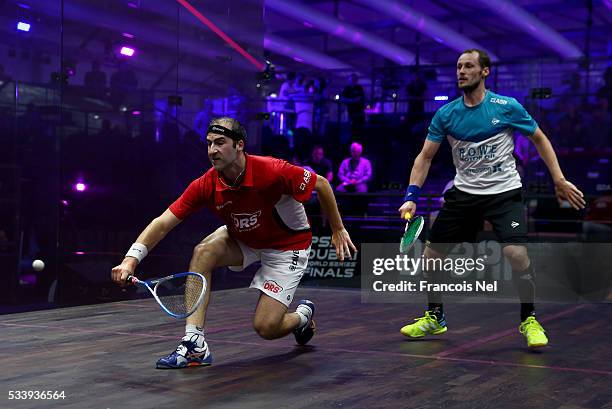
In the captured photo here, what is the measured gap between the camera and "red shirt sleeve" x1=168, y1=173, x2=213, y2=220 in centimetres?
352

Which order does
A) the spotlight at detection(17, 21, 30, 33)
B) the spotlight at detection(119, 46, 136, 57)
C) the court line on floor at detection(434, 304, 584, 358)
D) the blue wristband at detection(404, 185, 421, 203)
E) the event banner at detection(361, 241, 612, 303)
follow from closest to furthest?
the court line on floor at detection(434, 304, 584, 358)
the blue wristband at detection(404, 185, 421, 203)
the spotlight at detection(17, 21, 30, 33)
the spotlight at detection(119, 46, 136, 57)
the event banner at detection(361, 241, 612, 303)

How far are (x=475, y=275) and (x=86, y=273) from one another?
359 centimetres

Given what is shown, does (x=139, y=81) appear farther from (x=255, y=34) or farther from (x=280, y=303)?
(x=280, y=303)

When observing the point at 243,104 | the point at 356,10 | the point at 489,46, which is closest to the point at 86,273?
the point at 243,104

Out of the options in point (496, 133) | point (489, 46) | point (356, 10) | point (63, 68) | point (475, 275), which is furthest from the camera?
point (489, 46)

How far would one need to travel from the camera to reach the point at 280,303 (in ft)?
12.4

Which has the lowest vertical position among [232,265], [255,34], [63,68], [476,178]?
[232,265]

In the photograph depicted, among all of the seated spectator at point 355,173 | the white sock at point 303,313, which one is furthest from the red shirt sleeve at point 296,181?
the seated spectator at point 355,173

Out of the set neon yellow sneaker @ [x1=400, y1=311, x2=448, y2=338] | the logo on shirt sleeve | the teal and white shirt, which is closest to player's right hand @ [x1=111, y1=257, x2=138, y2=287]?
the logo on shirt sleeve

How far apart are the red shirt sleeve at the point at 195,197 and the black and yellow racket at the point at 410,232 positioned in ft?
3.69

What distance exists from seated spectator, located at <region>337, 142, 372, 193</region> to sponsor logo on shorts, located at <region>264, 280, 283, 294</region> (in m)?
6.16

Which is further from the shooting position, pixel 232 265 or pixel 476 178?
pixel 476 178

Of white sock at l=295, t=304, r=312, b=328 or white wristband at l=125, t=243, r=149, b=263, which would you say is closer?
white wristband at l=125, t=243, r=149, b=263

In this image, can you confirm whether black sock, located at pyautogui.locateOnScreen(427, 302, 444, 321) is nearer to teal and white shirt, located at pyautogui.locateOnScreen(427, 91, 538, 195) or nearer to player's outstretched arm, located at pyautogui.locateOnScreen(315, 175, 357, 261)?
teal and white shirt, located at pyautogui.locateOnScreen(427, 91, 538, 195)
